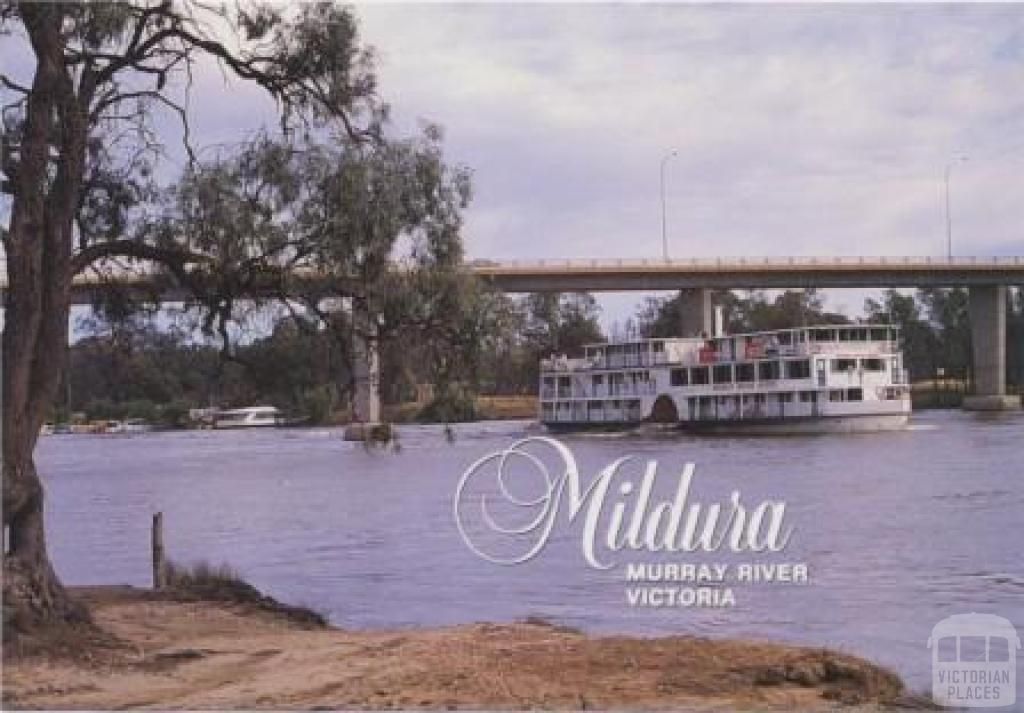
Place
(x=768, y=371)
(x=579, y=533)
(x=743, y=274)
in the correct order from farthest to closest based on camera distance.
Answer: (x=768, y=371)
(x=743, y=274)
(x=579, y=533)

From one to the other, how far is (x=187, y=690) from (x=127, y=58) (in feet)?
18.9

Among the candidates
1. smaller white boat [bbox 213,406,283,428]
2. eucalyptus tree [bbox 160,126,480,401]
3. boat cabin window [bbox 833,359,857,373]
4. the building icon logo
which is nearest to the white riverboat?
boat cabin window [bbox 833,359,857,373]

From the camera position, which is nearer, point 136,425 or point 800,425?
point 136,425

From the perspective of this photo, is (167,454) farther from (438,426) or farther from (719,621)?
(719,621)

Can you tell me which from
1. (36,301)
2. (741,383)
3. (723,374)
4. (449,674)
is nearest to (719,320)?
(723,374)

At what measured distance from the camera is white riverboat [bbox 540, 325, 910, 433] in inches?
1265

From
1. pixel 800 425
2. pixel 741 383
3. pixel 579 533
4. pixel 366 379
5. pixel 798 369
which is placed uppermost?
pixel 798 369

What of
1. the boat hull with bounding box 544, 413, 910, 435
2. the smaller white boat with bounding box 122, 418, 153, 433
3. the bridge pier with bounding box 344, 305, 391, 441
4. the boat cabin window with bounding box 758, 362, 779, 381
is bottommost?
the boat hull with bounding box 544, 413, 910, 435

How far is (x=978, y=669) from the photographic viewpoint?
1048cm

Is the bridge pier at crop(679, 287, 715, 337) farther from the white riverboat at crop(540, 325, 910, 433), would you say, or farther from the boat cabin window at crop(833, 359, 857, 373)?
the boat cabin window at crop(833, 359, 857, 373)

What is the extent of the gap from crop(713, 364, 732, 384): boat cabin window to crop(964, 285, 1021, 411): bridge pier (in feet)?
22.0

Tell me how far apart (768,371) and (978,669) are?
111 feet

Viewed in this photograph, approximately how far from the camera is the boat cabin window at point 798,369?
44.5m

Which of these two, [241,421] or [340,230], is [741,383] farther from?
[340,230]
